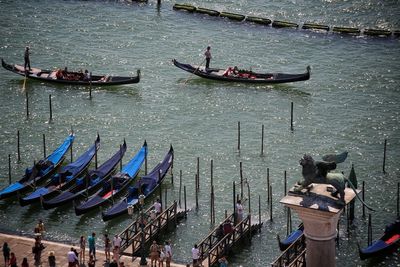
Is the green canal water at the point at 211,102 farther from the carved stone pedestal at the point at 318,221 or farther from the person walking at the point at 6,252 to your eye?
the carved stone pedestal at the point at 318,221

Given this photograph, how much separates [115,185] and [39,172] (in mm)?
3553

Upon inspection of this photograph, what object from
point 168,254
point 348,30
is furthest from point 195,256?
point 348,30

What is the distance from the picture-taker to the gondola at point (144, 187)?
4088 centimetres

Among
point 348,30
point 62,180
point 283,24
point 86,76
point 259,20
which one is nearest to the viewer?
point 62,180

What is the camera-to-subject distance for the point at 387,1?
Answer: 69.6 meters

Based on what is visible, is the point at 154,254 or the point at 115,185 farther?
the point at 115,185

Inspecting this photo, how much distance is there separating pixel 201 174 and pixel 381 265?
34.4 feet

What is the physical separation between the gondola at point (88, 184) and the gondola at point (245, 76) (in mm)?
12069

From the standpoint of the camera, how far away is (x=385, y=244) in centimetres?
3778

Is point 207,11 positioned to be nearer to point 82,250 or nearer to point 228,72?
point 228,72

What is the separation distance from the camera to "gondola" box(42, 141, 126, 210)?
42.0m

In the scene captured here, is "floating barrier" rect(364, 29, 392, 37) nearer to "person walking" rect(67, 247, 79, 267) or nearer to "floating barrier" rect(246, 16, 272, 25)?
"floating barrier" rect(246, 16, 272, 25)

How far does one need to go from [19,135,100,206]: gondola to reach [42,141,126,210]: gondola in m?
0.32

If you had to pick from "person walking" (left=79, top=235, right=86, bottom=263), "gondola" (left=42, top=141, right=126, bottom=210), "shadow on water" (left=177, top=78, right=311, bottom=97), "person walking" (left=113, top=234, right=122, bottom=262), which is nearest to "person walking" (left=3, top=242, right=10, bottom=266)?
"person walking" (left=79, top=235, right=86, bottom=263)
